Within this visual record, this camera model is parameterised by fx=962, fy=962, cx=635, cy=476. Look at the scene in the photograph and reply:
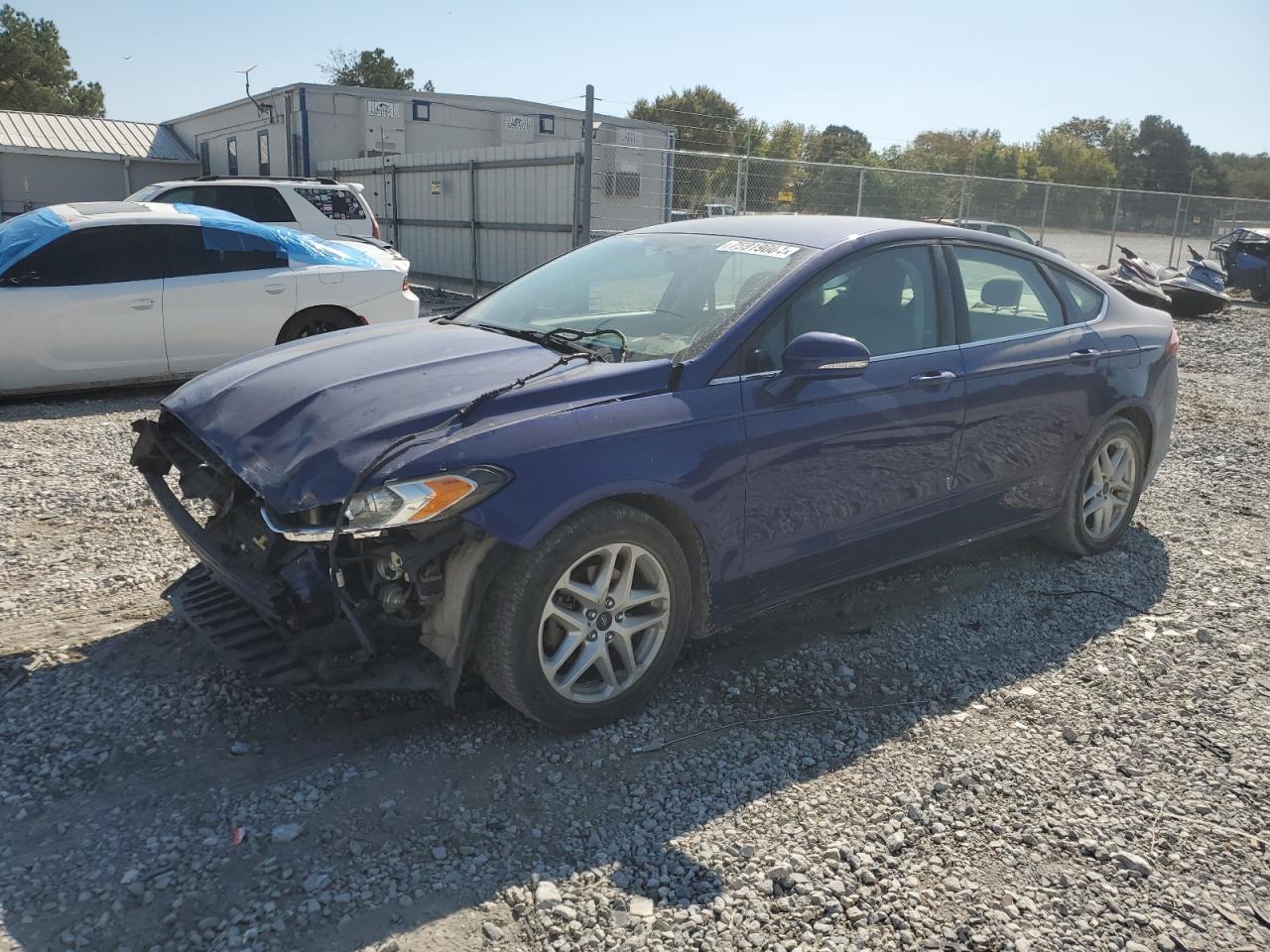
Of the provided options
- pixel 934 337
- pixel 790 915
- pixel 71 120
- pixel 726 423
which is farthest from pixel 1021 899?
pixel 71 120

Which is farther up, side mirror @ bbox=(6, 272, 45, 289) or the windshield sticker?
the windshield sticker

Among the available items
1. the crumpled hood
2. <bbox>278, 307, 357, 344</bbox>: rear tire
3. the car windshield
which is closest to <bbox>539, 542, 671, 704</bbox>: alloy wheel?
the crumpled hood

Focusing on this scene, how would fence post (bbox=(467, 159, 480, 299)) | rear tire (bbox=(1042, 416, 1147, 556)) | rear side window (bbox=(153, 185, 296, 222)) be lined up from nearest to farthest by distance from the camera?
rear tire (bbox=(1042, 416, 1147, 556)) < rear side window (bbox=(153, 185, 296, 222)) < fence post (bbox=(467, 159, 480, 299))

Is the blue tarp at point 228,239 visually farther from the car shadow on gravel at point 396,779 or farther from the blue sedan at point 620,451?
the car shadow on gravel at point 396,779

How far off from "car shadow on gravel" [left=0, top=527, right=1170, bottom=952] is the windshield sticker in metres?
1.60

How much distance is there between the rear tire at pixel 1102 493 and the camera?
4.87 m

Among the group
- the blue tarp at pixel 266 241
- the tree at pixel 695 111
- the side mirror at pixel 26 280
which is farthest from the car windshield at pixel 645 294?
the tree at pixel 695 111

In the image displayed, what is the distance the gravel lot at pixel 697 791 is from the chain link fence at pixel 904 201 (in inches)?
294

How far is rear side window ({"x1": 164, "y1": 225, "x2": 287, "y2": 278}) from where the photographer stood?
312 inches

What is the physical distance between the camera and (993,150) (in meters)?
69.4

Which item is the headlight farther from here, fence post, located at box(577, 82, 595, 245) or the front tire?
fence post, located at box(577, 82, 595, 245)

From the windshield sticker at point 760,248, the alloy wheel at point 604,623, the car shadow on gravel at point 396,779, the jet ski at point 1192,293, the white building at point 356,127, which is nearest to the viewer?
the car shadow on gravel at point 396,779

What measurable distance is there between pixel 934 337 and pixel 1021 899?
2.35 metres

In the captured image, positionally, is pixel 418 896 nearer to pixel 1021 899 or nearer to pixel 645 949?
pixel 645 949
